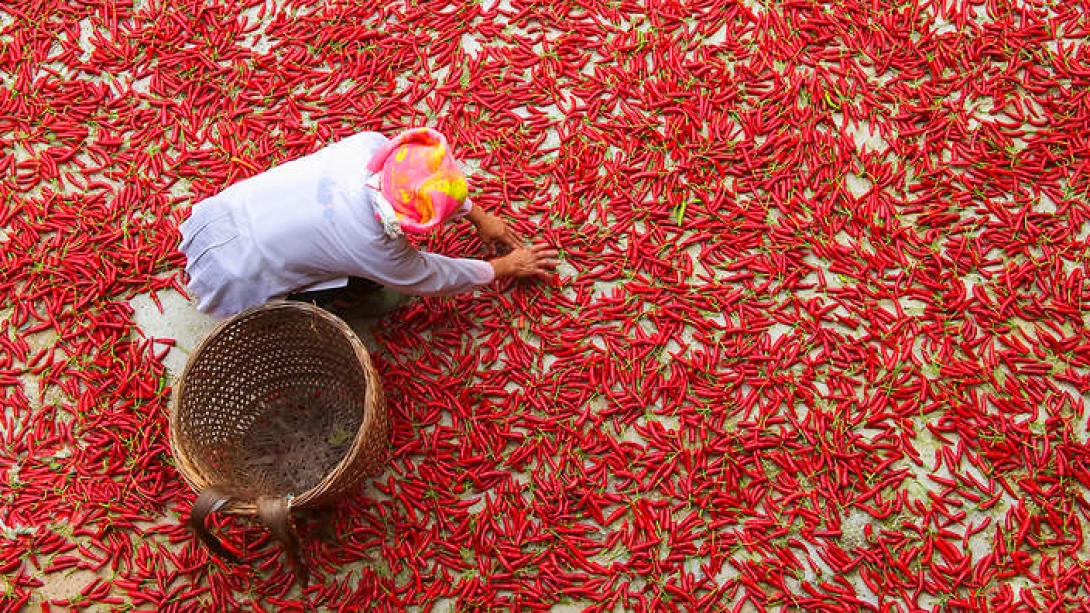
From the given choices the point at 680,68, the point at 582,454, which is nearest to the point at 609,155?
the point at 680,68

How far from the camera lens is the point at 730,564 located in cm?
316

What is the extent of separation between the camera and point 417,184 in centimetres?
255

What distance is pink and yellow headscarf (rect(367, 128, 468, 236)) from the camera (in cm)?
254

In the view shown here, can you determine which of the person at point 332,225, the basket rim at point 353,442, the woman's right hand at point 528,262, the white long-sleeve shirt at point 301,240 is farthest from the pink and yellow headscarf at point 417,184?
the woman's right hand at point 528,262

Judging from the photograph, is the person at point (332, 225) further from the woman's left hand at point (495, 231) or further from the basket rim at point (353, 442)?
the woman's left hand at point (495, 231)

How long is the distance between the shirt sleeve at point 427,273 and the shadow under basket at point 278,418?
0.82 ft

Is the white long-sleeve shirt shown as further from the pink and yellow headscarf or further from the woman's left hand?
the woman's left hand

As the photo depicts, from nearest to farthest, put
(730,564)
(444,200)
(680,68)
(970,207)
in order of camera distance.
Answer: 1. (444,200)
2. (730,564)
3. (970,207)
4. (680,68)

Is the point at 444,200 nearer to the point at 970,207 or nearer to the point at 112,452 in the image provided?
the point at 112,452

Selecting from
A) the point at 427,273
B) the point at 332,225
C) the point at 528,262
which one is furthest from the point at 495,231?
the point at 332,225

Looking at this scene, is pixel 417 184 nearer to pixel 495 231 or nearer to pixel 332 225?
pixel 332 225

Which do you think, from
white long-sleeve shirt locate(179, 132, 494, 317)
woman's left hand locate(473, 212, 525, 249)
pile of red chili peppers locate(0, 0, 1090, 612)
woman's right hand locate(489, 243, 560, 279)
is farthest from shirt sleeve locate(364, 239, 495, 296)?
pile of red chili peppers locate(0, 0, 1090, 612)

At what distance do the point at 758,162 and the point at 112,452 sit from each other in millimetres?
2905

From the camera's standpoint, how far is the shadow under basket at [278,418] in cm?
279
